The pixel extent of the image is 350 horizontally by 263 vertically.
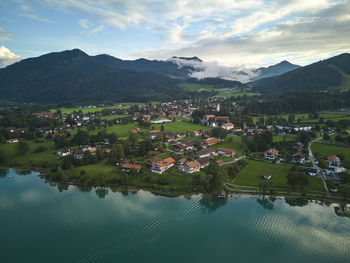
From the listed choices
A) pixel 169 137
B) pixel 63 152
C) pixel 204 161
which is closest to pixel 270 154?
pixel 204 161

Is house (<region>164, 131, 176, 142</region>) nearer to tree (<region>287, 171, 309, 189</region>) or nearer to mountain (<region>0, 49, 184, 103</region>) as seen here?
tree (<region>287, 171, 309, 189</region>)

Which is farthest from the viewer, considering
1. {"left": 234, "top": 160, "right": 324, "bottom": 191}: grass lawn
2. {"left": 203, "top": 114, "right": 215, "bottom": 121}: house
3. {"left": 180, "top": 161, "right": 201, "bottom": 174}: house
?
{"left": 203, "top": 114, "right": 215, "bottom": 121}: house

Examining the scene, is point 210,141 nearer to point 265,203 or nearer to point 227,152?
point 227,152

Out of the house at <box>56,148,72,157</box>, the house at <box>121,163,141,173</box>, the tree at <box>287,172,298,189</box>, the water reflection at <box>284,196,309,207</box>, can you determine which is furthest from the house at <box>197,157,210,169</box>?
the house at <box>56,148,72,157</box>

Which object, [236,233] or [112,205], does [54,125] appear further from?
[236,233]

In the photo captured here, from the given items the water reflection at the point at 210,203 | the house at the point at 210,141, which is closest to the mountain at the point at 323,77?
the house at the point at 210,141

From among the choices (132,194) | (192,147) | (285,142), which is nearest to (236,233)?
(132,194)

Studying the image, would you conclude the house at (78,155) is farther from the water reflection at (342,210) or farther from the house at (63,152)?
the water reflection at (342,210)
